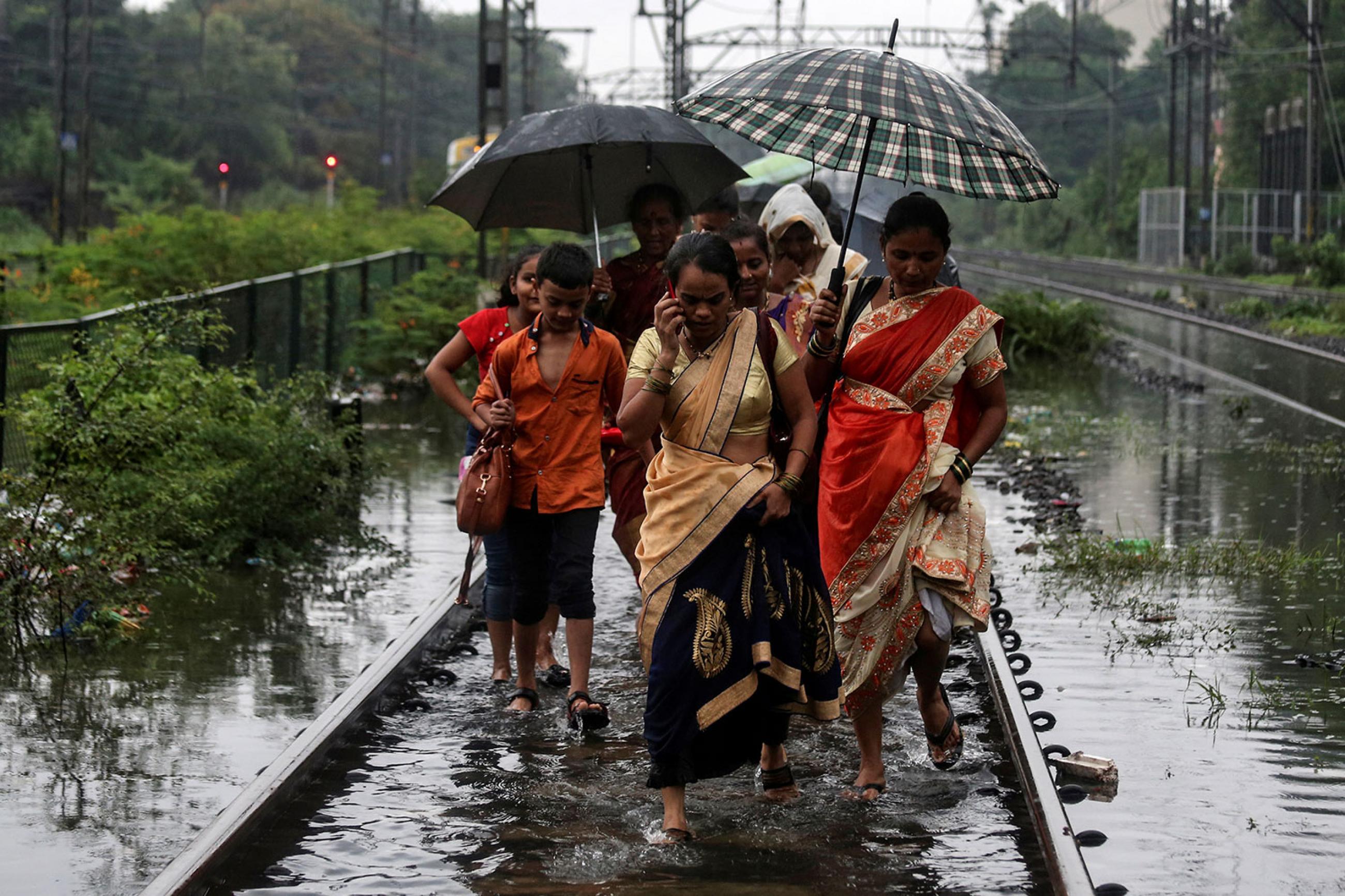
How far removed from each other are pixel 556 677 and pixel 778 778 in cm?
204

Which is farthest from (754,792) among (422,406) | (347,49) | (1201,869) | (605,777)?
(347,49)

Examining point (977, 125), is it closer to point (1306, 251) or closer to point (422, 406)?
point (422, 406)

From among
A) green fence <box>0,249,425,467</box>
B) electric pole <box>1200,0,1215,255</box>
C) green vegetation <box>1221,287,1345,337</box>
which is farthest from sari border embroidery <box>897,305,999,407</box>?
electric pole <box>1200,0,1215,255</box>

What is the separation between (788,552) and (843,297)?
1.02m

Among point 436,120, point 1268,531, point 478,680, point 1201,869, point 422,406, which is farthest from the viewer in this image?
point 436,120

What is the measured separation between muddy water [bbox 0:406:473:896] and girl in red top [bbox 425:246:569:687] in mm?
697

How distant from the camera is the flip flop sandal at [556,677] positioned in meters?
7.68

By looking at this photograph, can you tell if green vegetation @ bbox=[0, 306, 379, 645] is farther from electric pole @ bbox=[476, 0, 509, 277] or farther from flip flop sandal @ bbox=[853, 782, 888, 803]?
electric pole @ bbox=[476, 0, 509, 277]

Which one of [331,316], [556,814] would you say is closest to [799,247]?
[556,814]

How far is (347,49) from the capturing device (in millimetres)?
90500

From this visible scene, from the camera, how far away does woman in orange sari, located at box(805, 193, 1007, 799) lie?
582 centimetres

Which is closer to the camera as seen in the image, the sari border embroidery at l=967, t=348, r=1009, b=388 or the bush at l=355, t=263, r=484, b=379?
the sari border embroidery at l=967, t=348, r=1009, b=388

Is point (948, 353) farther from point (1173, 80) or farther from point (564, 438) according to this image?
point (1173, 80)

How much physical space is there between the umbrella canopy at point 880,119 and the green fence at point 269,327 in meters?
4.98
